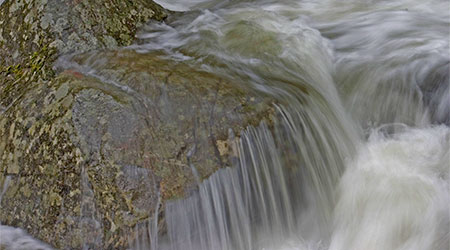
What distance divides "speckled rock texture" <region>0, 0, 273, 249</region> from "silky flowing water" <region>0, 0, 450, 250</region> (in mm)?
162

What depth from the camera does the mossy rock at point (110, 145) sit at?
11.0 ft

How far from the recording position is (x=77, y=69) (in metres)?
4.05

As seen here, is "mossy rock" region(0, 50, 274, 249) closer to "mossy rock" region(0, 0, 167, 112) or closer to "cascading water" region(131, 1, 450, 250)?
"cascading water" region(131, 1, 450, 250)

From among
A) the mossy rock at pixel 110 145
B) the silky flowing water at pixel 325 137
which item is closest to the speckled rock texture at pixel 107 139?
the mossy rock at pixel 110 145

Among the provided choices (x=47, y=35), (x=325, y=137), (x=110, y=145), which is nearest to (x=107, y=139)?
(x=110, y=145)

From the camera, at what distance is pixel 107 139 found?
3.44m

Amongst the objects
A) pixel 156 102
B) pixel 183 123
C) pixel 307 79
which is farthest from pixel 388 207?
pixel 156 102

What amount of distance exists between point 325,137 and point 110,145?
64.2 inches

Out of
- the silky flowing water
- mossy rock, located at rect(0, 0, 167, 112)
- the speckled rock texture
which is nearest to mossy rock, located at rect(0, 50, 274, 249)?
the speckled rock texture

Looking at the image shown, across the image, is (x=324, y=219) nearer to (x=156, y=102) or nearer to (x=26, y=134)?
(x=156, y=102)

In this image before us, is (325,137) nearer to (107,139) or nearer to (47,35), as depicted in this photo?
(107,139)

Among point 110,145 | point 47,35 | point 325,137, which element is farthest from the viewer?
point 47,35

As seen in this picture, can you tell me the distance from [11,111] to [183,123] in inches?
54.7

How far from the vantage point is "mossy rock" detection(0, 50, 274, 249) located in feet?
11.0
